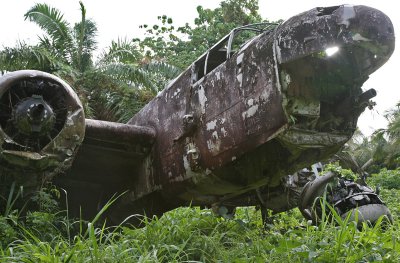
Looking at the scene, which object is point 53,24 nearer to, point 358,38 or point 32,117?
point 32,117

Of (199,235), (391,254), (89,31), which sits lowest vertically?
(391,254)

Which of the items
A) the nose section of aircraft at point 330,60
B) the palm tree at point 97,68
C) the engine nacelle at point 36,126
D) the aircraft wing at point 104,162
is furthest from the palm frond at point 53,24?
the nose section of aircraft at point 330,60

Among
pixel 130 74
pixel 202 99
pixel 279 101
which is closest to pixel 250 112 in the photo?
pixel 279 101

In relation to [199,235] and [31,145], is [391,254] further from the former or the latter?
[31,145]

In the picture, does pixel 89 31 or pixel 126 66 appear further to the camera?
pixel 89 31

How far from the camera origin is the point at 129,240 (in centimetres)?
461

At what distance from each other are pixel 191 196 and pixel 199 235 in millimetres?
1386

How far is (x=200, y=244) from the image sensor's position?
15.5 feet

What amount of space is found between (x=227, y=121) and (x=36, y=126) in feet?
6.59

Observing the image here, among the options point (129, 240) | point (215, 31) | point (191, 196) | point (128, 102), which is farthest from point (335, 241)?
point (215, 31)

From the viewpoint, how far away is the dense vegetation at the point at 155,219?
13.4 ft

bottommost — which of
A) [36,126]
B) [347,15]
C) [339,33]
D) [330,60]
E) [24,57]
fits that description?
[36,126]

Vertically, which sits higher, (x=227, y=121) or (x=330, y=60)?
(x=330, y=60)

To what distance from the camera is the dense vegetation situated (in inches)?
161
